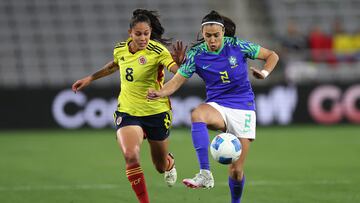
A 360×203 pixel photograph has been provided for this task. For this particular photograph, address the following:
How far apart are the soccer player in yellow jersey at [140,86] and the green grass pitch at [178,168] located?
1051 mm

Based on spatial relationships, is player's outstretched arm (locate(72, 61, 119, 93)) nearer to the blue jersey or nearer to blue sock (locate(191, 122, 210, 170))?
the blue jersey

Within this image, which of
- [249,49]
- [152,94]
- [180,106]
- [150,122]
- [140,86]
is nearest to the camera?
[152,94]

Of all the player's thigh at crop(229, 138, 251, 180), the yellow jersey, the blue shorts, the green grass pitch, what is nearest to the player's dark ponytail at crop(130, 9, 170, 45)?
the yellow jersey

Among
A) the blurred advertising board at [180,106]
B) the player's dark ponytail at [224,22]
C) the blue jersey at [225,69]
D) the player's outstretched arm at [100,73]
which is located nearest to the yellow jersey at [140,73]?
the player's outstretched arm at [100,73]

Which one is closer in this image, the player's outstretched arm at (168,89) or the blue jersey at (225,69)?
the player's outstretched arm at (168,89)

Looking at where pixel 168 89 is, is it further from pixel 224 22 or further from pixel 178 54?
pixel 224 22

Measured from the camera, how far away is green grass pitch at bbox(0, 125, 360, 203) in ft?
29.5

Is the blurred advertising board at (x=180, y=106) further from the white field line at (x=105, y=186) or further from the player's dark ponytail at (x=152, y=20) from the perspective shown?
the player's dark ponytail at (x=152, y=20)

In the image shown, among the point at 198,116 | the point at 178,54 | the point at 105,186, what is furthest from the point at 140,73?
the point at 105,186

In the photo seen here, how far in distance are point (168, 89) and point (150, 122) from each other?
701mm

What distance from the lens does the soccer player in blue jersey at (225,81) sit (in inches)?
300

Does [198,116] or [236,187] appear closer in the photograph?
[198,116]

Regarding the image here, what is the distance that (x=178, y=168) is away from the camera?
11930mm

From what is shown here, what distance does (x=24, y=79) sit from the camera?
66.5ft
